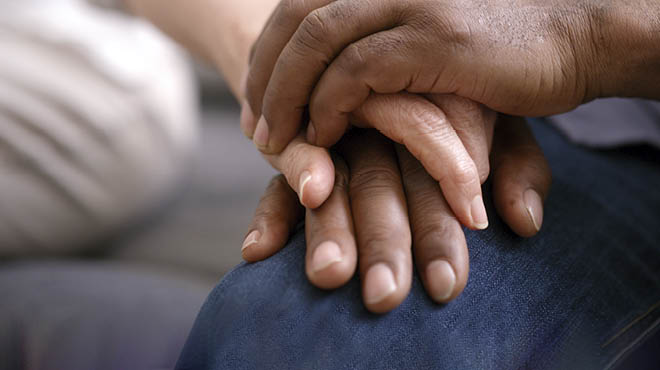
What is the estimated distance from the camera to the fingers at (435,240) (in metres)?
0.43

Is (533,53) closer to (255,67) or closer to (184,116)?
(255,67)

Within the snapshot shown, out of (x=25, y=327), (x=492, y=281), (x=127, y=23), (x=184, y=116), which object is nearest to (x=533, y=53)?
(x=492, y=281)

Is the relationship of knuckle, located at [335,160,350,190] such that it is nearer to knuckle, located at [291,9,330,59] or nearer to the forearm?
knuckle, located at [291,9,330,59]

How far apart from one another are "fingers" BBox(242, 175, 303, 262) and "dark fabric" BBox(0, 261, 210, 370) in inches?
14.4

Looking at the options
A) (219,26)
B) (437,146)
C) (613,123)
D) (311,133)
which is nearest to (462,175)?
(437,146)

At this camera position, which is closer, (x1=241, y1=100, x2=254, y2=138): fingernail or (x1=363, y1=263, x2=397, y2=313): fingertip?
(x1=363, y1=263, x2=397, y2=313): fingertip

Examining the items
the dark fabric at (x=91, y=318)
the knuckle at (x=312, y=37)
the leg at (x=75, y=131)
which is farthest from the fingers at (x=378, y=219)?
the leg at (x=75, y=131)

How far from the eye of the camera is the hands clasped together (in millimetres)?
438

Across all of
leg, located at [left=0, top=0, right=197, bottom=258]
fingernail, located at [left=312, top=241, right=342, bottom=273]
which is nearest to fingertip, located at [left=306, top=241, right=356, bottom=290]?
fingernail, located at [left=312, top=241, right=342, bottom=273]

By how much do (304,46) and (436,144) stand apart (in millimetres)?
132

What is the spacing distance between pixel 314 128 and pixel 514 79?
171 mm

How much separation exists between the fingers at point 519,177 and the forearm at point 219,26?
0.32 meters

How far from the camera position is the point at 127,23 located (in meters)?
1.33

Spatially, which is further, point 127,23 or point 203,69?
point 203,69
